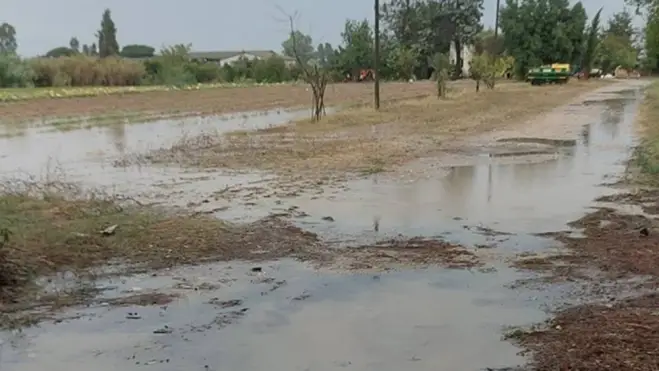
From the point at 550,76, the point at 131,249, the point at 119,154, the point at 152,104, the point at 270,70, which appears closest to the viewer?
the point at 131,249

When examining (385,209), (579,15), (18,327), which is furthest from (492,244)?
(579,15)

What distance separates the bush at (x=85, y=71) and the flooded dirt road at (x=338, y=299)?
4126 centimetres

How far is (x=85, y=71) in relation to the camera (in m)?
54.1

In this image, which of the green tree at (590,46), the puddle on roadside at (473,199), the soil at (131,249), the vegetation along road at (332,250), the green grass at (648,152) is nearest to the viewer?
the vegetation along road at (332,250)

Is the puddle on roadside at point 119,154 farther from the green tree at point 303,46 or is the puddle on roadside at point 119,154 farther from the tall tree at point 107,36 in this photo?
the tall tree at point 107,36

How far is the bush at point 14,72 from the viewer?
155ft

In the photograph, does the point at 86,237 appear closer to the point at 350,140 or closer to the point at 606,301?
the point at 606,301

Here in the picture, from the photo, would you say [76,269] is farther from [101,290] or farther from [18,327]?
[18,327]

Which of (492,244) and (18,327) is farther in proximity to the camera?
(492,244)

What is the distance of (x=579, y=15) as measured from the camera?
7125cm

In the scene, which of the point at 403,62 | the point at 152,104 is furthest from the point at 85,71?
the point at 403,62

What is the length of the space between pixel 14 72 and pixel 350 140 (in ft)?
110

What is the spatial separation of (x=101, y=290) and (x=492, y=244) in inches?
160

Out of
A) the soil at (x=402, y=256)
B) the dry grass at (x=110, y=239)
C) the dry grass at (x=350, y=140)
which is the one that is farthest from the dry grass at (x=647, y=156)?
the dry grass at (x=110, y=239)
